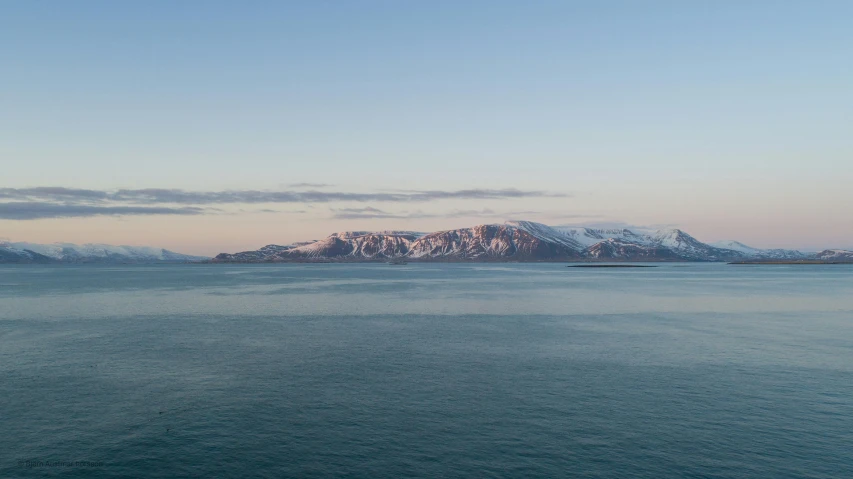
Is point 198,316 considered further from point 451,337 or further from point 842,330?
point 842,330

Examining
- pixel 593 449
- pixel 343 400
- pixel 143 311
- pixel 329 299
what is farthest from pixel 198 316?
pixel 593 449

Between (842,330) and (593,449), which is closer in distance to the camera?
(593,449)

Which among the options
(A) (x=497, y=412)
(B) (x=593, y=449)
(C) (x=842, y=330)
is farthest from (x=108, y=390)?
(C) (x=842, y=330)

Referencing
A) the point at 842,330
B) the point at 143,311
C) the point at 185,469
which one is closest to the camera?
the point at 185,469

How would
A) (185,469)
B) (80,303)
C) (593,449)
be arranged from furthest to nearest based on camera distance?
(80,303) < (593,449) < (185,469)

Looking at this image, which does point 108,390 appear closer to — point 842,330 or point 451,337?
point 451,337

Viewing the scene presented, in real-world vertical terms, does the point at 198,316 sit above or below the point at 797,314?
below
